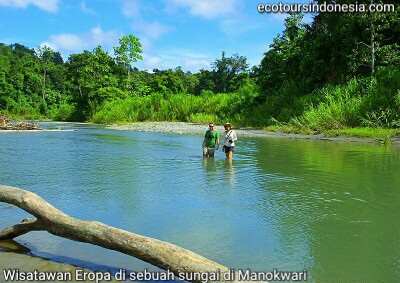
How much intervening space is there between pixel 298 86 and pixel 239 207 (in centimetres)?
2516

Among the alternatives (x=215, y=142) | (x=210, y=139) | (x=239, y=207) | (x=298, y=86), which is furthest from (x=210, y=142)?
(x=298, y=86)

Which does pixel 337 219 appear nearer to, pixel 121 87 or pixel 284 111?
pixel 284 111

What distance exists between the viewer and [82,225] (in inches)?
168

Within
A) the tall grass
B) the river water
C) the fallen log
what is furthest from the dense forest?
the fallen log

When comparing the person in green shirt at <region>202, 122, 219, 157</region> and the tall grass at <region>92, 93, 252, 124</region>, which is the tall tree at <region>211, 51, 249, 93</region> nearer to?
the tall grass at <region>92, 93, 252, 124</region>

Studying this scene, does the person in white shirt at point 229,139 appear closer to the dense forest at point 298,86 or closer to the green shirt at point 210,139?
the green shirt at point 210,139

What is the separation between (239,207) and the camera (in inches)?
286

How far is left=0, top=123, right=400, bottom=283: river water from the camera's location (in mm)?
4723

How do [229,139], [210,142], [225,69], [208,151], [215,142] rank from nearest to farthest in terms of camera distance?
[229,139]
[210,142]
[208,151]
[215,142]
[225,69]

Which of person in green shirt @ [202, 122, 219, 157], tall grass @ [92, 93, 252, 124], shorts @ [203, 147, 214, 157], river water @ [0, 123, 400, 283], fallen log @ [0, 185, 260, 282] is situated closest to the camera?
fallen log @ [0, 185, 260, 282]

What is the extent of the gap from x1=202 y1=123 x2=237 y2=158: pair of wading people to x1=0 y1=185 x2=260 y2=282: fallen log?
952 centimetres

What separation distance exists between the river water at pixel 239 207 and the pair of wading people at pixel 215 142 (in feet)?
1.40

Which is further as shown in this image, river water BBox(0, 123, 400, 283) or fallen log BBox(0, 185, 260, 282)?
river water BBox(0, 123, 400, 283)

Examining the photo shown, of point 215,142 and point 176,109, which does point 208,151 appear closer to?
point 215,142
